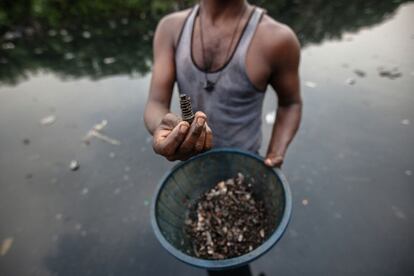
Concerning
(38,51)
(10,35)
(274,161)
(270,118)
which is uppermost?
(274,161)

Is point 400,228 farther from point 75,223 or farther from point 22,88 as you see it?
point 22,88

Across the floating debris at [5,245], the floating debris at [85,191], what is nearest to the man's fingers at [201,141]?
the floating debris at [85,191]

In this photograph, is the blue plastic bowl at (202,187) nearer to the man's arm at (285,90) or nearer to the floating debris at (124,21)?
the man's arm at (285,90)

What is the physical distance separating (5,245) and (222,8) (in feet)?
8.00

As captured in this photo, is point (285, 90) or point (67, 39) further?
point (67, 39)

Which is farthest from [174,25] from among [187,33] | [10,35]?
[10,35]

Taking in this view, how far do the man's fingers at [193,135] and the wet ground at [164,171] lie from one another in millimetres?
1384

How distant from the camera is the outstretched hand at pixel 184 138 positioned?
87cm

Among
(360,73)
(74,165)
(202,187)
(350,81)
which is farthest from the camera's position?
(360,73)

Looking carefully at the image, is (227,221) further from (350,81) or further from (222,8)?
(350,81)

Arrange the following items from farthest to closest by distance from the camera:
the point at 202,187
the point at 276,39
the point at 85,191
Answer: the point at 85,191
the point at 202,187
the point at 276,39

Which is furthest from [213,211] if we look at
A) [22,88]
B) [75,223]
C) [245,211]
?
[22,88]

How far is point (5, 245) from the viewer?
2.29m

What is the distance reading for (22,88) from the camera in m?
4.40
